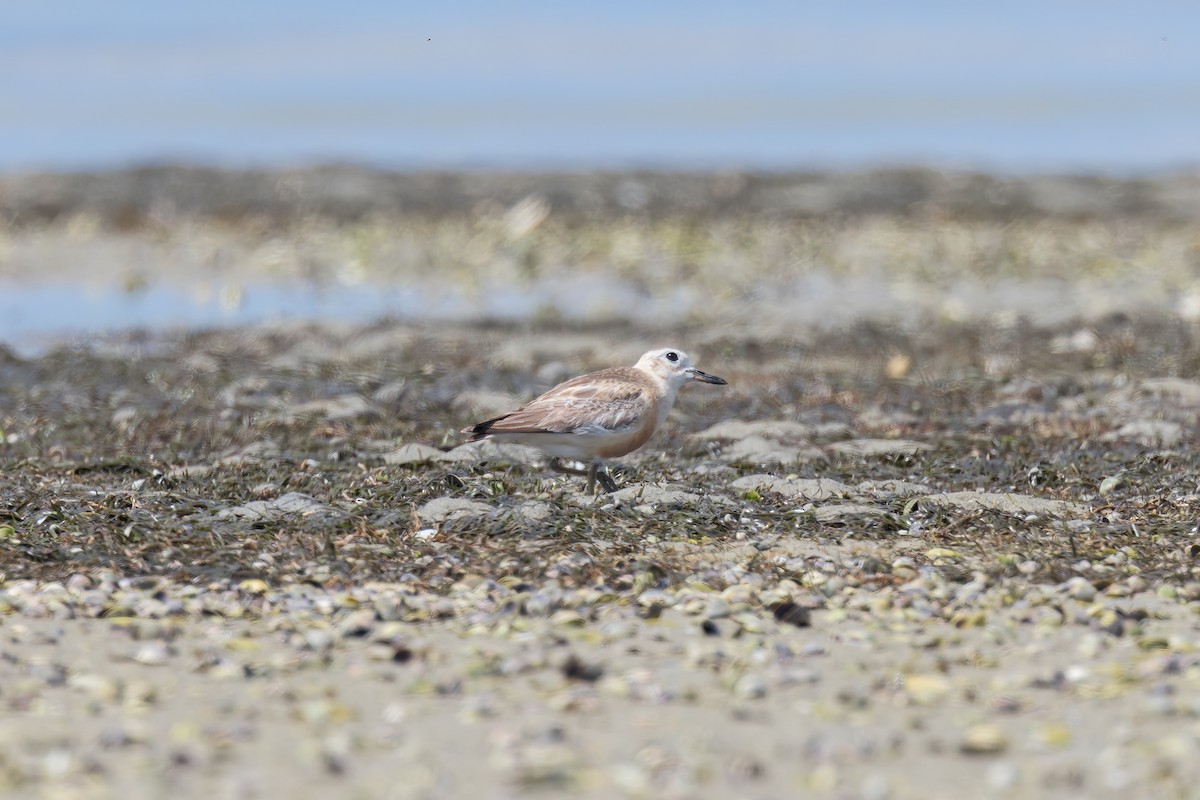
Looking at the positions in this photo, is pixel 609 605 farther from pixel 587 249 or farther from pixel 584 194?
pixel 584 194

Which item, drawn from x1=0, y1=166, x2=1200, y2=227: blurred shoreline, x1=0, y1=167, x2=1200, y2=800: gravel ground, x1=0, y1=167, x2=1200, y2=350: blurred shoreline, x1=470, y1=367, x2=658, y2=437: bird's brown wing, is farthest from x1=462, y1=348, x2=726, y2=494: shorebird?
x1=0, y1=166, x2=1200, y2=227: blurred shoreline

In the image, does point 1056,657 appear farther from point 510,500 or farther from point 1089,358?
point 1089,358

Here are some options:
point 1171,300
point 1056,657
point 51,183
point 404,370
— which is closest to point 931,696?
point 1056,657

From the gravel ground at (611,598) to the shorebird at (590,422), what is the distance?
303mm

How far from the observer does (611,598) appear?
853 centimetres

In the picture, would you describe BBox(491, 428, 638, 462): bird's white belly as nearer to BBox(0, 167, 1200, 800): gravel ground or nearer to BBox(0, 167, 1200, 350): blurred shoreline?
BBox(0, 167, 1200, 800): gravel ground

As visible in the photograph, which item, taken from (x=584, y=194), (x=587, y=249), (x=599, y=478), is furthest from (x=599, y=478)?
(x=584, y=194)

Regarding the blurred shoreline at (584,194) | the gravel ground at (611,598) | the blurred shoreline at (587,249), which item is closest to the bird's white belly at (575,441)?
the gravel ground at (611,598)

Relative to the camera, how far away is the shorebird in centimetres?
1080

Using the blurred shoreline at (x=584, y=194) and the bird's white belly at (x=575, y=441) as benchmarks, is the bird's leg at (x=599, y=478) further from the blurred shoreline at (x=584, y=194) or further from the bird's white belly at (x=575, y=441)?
the blurred shoreline at (x=584, y=194)

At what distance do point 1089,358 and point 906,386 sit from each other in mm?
3123

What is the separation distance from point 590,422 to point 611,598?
2.42 meters

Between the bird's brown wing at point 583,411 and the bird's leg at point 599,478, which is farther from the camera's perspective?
the bird's leg at point 599,478

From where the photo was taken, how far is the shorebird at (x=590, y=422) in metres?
10.8
